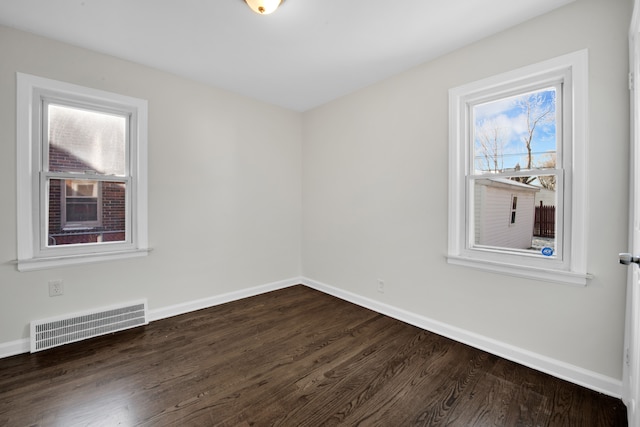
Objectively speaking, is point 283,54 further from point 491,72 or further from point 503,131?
point 503,131

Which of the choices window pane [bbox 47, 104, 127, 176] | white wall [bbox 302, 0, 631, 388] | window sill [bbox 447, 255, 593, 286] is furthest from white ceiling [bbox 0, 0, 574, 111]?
window sill [bbox 447, 255, 593, 286]

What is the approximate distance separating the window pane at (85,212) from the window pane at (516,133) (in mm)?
3438

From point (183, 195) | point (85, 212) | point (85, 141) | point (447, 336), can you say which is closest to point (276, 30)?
point (183, 195)

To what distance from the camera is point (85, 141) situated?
2.57 meters

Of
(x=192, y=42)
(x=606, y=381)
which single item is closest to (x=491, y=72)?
(x=606, y=381)

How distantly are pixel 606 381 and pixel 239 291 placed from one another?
3.35 metres

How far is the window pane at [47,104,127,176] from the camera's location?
2428mm

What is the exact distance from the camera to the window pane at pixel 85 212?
96.0 inches

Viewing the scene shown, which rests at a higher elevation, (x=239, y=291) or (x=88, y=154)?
(x=88, y=154)

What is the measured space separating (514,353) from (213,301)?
118 inches

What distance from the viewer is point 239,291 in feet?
11.5

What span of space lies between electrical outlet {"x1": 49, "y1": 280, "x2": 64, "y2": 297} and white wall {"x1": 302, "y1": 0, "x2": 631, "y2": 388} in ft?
8.76

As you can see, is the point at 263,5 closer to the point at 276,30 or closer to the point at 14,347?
the point at 276,30

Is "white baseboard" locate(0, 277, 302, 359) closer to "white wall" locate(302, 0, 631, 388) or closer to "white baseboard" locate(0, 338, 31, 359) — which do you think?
"white baseboard" locate(0, 338, 31, 359)
